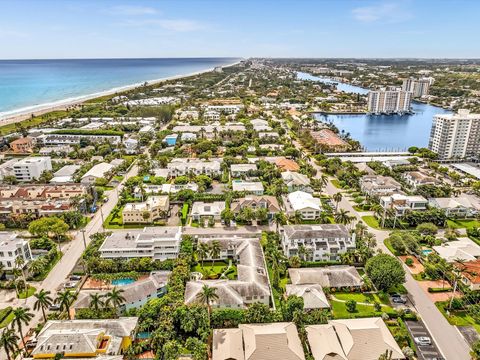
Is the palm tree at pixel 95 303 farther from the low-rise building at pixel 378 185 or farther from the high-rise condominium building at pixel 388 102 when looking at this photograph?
the high-rise condominium building at pixel 388 102

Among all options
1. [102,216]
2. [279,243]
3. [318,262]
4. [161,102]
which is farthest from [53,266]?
[161,102]

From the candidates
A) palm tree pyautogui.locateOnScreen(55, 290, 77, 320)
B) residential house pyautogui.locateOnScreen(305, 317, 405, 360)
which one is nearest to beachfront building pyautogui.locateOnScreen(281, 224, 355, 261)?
residential house pyautogui.locateOnScreen(305, 317, 405, 360)

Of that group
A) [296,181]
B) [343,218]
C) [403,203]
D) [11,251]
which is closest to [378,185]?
[403,203]

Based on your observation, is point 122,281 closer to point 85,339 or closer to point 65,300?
point 65,300

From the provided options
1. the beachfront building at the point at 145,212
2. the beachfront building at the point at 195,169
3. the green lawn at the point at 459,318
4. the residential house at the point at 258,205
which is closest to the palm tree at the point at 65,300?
the beachfront building at the point at 145,212

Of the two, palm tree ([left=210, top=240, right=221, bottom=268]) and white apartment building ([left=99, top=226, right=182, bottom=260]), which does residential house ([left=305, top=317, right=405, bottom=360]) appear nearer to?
palm tree ([left=210, top=240, right=221, bottom=268])
